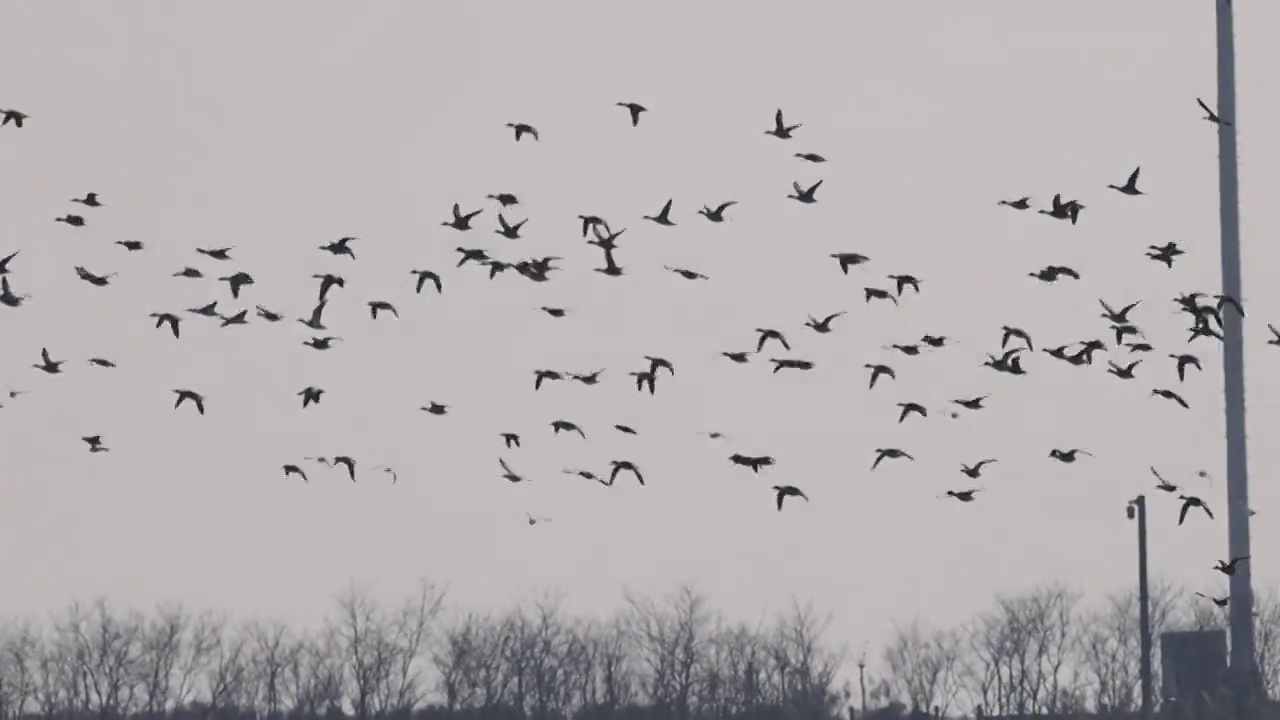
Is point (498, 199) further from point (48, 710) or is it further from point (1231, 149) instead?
point (48, 710)

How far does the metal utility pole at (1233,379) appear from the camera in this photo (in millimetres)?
101438

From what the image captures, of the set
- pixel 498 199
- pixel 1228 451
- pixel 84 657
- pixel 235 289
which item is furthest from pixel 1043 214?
pixel 84 657

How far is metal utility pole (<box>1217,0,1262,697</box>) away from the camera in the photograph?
10144cm

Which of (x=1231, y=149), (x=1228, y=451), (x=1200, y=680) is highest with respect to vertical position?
(x=1231, y=149)

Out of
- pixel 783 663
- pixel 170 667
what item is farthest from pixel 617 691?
pixel 170 667

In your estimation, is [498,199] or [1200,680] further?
[1200,680]

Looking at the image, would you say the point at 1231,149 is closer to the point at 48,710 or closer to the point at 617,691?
the point at 617,691

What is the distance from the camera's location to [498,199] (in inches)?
2239

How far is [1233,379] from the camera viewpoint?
347ft

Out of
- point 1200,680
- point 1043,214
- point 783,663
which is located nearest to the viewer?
point 1043,214

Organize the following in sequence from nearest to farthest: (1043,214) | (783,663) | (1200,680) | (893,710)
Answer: (1043,214), (1200,680), (893,710), (783,663)

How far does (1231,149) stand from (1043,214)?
2178 inches

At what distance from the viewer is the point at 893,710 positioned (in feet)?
415

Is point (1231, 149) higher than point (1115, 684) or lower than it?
higher
